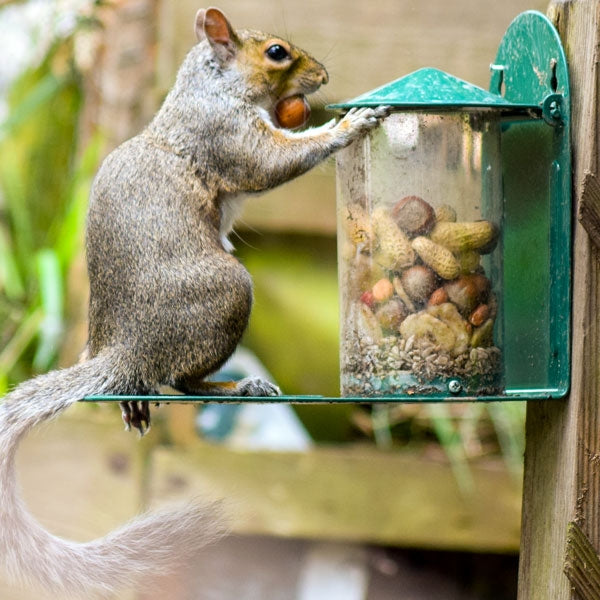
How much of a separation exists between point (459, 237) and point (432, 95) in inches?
8.7

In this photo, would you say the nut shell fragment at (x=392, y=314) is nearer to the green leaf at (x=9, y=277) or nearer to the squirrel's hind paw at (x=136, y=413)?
the squirrel's hind paw at (x=136, y=413)

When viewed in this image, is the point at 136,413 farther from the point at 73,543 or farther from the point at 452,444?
the point at 452,444

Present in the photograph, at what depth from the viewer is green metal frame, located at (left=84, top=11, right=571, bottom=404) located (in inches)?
61.9

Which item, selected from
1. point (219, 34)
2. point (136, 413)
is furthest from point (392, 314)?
point (219, 34)

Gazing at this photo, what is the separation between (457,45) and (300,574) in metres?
1.47

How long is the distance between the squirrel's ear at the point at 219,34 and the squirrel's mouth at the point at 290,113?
0.14m

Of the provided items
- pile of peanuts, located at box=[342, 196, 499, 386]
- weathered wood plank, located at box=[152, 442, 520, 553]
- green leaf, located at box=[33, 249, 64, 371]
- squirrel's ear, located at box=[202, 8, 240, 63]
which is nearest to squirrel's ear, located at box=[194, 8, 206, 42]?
squirrel's ear, located at box=[202, 8, 240, 63]

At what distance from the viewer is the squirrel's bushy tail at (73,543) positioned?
5.50 ft

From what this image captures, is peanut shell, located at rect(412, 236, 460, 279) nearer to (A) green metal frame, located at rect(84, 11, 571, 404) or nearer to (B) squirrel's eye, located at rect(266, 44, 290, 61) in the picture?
(A) green metal frame, located at rect(84, 11, 571, 404)

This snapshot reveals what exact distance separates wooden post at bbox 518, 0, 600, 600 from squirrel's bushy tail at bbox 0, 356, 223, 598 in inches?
19.6

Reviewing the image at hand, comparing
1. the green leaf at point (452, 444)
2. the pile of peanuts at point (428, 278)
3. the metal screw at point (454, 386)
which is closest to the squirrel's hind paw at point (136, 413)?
the pile of peanuts at point (428, 278)

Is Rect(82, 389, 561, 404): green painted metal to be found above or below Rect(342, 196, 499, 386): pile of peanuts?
below

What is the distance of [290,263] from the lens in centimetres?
306

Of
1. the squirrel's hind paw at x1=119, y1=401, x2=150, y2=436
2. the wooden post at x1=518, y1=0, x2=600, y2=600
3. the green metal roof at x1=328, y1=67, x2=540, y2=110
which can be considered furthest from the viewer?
the squirrel's hind paw at x1=119, y1=401, x2=150, y2=436
